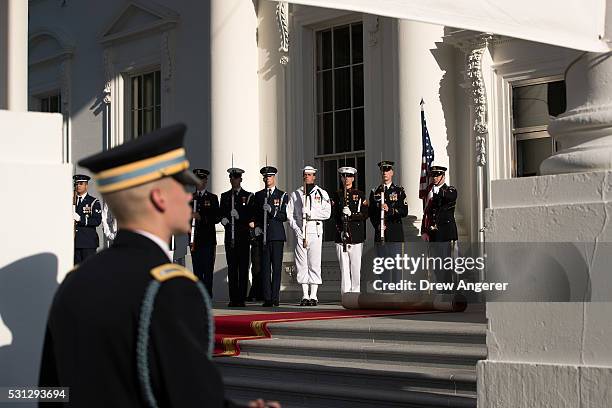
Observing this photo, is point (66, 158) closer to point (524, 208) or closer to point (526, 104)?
point (526, 104)

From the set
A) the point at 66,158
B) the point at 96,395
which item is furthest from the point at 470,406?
the point at 66,158

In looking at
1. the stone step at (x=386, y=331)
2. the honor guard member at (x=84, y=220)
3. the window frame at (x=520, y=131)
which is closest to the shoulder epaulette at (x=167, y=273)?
the stone step at (x=386, y=331)

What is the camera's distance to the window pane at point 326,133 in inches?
690

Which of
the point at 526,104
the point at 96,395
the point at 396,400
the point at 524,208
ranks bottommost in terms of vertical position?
the point at 396,400

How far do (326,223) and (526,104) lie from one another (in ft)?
12.8

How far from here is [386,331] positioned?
31.3 ft

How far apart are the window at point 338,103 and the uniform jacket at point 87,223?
345cm

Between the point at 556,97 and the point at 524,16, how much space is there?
9.04 m

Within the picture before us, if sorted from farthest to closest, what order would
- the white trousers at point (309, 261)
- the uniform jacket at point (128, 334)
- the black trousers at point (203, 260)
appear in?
the black trousers at point (203, 260) → the white trousers at point (309, 261) → the uniform jacket at point (128, 334)

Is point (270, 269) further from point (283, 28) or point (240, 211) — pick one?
point (283, 28)

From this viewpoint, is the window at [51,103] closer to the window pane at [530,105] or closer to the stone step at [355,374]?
the window pane at [530,105]

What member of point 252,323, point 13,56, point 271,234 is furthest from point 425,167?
point 13,56

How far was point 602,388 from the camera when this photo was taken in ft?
17.6

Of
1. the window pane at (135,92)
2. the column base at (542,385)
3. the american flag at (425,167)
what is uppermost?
the window pane at (135,92)
